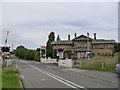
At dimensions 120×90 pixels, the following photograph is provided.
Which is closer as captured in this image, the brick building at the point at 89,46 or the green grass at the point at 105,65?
the green grass at the point at 105,65

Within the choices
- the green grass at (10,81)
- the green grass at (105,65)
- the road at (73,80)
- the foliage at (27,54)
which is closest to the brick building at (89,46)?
the foliage at (27,54)

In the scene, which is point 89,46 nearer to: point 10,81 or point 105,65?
point 105,65

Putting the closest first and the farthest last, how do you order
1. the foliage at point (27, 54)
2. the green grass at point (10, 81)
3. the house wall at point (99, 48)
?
1. the green grass at point (10, 81)
2. the house wall at point (99, 48)
3. the foliage at point (27, 54)

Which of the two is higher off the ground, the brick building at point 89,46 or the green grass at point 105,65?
the brick building at point 89,46

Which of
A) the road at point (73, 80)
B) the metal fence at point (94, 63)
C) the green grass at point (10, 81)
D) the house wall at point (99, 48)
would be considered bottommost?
the road at point (73, 80)

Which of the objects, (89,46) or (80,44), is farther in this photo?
(80,44)

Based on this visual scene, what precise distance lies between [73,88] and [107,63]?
32.6 feet

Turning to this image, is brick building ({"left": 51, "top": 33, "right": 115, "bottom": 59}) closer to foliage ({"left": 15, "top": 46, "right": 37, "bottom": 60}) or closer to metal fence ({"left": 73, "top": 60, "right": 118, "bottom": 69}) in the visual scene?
foliage ({"left": 15, "top": 46, "right": 37, "bottom": 60})

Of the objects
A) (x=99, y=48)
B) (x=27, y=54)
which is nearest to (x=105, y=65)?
(x=99, y=48)

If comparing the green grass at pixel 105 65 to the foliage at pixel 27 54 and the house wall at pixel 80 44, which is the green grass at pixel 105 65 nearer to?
the house wall at pixel 80 44

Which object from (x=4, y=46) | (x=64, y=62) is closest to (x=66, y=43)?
(x=64, y=62)

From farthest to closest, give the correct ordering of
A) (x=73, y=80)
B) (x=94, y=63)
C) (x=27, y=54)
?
(x=27, y=54) < (x=94, y=63) < (x=73, y=80)

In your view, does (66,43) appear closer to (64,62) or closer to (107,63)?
(64,62)

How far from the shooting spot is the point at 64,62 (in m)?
27.6
